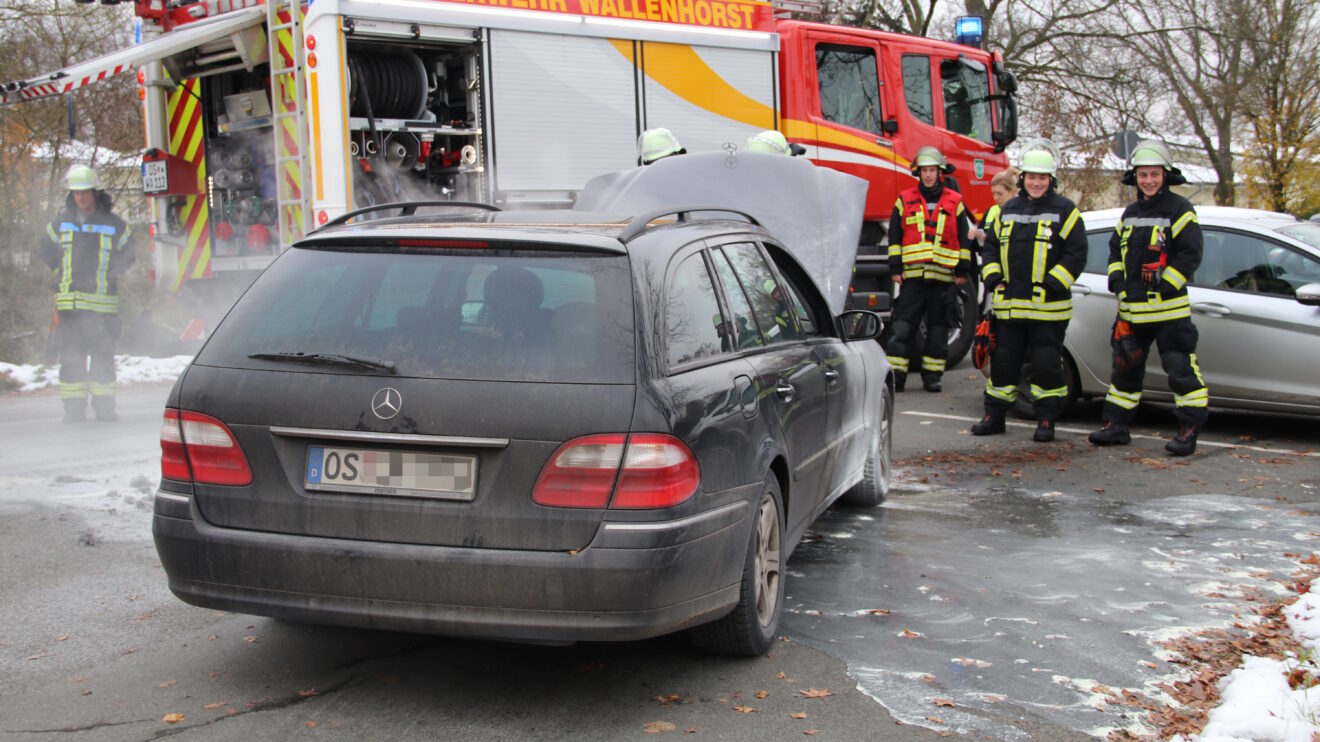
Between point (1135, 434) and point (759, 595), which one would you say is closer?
point (759, 595)

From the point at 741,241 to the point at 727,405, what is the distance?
121 centimetres

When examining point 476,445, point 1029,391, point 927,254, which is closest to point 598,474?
point 476,445

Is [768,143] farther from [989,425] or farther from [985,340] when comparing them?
[989,425]

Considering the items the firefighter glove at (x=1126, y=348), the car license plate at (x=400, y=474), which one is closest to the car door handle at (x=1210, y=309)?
the firefighter glove at (x=1126, y=348)

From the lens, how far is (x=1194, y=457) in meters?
8.20

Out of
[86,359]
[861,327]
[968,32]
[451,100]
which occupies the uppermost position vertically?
[968,32]

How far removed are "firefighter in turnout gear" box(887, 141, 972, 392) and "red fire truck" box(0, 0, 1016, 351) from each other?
2.75 feet

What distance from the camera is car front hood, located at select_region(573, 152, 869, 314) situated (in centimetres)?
857

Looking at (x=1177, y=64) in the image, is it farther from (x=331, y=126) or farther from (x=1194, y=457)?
(x=331, y=126)

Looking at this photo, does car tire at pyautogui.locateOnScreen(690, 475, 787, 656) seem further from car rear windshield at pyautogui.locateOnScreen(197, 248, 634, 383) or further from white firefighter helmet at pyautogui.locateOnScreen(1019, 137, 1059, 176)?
white firefighter helmet at pyautogui.locateOnScreen(1019, 137, 1059, 176)

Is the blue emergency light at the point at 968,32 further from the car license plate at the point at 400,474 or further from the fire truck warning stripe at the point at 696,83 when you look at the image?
the car license plate at the point at 400,474

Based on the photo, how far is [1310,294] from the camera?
322 inches

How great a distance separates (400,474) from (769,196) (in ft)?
18.3

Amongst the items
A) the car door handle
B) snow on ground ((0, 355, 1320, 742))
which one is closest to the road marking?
the car door handle
